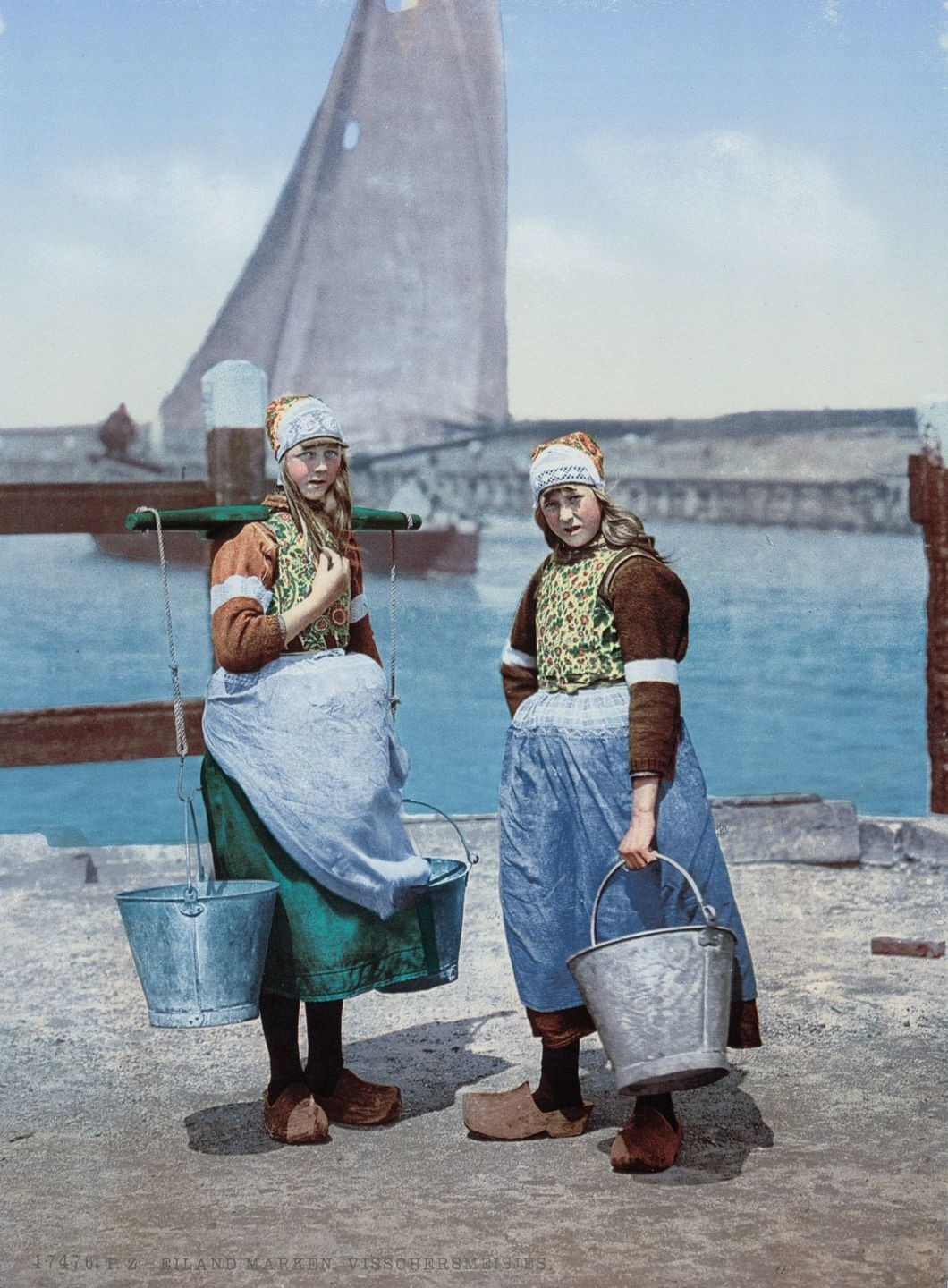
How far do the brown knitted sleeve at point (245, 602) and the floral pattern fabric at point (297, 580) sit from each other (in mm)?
23

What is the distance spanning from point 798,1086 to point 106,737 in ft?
13.0

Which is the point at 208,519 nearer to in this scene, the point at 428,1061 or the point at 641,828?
the point at 641,828

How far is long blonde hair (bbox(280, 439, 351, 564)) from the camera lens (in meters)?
3.62

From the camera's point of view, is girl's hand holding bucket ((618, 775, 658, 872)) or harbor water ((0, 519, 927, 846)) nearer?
girl's hand holding bucket ((618, 775, 658, 872))

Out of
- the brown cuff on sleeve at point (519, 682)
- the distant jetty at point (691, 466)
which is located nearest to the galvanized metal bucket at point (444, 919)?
the brown cuff on sleeve at point (519, 682)

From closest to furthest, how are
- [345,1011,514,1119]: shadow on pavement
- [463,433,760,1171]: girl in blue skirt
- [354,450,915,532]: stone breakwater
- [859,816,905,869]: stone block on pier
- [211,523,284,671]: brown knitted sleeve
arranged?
1. [463,433,760,1171]: girl in blue skirt
2. [211,523,284,671]: brown knitted sleeve
3. [345,1011,514,1119]: shadow on pavement
4. [859,816,905,869]: stone block on pier
5. [354,450,915,532]: stone breakwater

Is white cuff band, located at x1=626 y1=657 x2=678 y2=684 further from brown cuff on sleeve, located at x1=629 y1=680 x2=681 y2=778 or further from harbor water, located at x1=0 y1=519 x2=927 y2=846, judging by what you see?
harbor water, located at x1=0 y1=519 x2=927 y2=846

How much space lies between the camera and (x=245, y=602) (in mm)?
3500

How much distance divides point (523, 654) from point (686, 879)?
2.10 ft

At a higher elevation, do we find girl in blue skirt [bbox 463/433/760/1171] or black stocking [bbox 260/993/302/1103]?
girl in blue skirt [bbox 463/433/760/1171]

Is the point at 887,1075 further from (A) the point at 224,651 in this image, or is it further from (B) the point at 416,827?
(B) the point at 416,827

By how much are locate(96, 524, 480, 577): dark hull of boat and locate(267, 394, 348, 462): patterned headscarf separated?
22621mm

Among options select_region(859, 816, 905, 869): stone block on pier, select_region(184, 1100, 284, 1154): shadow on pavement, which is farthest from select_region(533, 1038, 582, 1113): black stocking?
select_region(859, 816, 905, 869): stone block on pier

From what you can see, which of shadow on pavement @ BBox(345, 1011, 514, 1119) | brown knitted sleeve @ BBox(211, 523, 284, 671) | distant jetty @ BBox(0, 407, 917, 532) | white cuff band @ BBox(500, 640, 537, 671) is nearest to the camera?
brown knitted sleeve @ BBox(211, 523, 284, 671)
